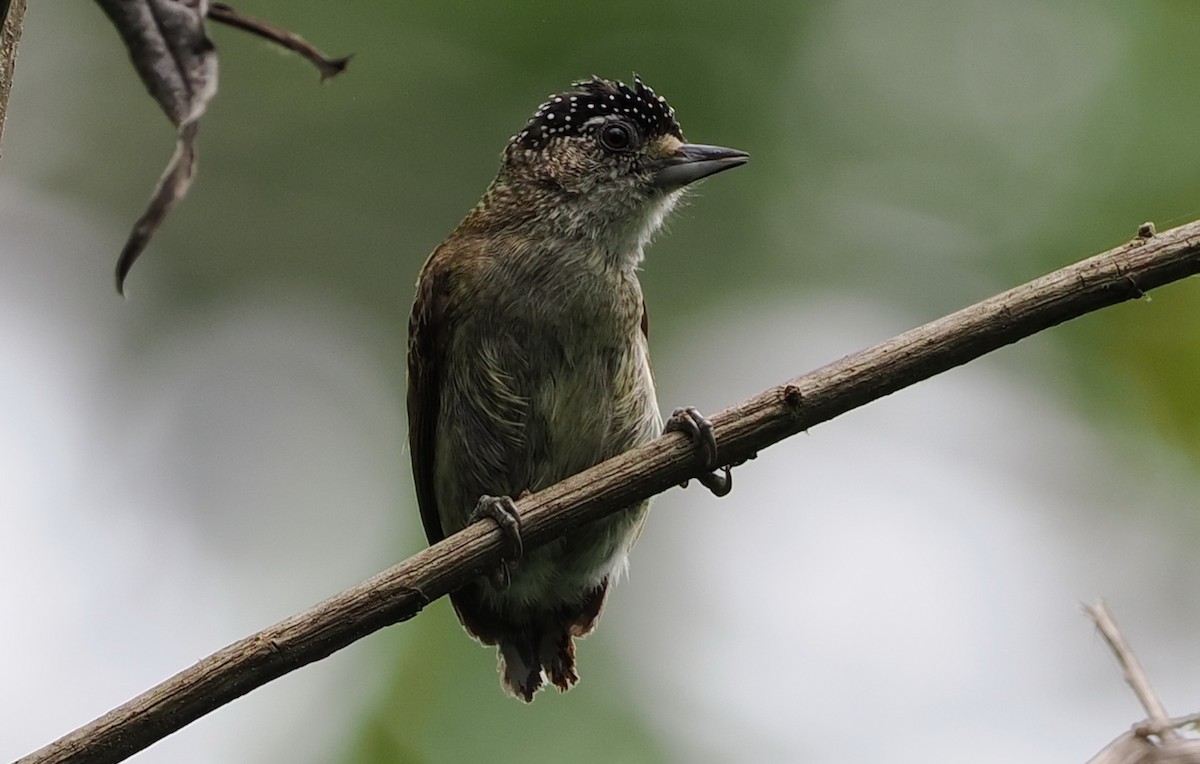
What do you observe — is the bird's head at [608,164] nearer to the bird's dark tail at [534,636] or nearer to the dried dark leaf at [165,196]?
the bird's dark tail at [534,636]

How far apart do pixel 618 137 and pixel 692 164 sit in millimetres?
242

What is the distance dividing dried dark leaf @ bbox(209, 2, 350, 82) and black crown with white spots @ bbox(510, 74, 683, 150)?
7.01 ft

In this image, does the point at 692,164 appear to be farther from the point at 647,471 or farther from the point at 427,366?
the point at 647,471

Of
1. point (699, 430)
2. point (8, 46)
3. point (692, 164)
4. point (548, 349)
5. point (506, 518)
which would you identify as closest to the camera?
point (8, 46)

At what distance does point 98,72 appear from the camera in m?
7.04

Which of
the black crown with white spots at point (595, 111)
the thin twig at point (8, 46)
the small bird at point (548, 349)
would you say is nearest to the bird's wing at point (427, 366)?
the small bird at point (548, 349)

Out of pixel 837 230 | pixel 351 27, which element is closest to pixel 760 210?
pixel 837 230

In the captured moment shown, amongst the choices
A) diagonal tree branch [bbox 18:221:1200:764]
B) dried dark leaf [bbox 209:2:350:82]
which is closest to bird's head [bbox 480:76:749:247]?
diagonal tree branch [bbox 18:221:1200:764]

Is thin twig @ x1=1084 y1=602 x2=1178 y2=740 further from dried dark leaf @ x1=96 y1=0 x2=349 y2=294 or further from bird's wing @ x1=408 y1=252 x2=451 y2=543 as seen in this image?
bird's wing @ x1=408 y1=252 x2=451 y2=543

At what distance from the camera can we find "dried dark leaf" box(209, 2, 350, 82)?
1800mm

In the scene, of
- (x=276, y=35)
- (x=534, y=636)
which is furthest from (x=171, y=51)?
(x=534, y=636)

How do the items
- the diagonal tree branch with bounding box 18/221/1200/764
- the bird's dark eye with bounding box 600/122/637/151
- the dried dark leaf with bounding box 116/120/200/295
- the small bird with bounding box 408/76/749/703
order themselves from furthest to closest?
the bird's dark eye with bounding box 600/122/637/151 < the small bird with bounding box 408/76/749/703 < the diagonal tree branch with bounding box 18/221/1200/764 < the dried dark leaf with bounding box 116/120/200/295

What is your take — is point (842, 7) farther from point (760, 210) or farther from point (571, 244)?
point (571, 244)

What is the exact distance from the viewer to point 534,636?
4.04 meters
